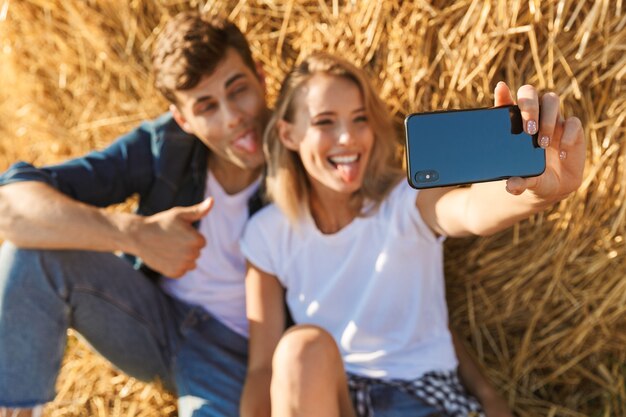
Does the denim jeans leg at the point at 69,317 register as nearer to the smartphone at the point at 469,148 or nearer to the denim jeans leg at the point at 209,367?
the denim jeans leg at the point at 209,367

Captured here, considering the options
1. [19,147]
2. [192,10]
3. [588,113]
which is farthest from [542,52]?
[19,147]

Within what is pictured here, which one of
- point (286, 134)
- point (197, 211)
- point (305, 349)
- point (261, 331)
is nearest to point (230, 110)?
point (286, 134)

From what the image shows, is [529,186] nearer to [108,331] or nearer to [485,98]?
[485,98]

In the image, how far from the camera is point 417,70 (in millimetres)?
1816

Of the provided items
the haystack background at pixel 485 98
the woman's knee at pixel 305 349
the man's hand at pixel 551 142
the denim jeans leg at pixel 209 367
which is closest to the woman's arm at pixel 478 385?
the haystack background at pixel 485 98

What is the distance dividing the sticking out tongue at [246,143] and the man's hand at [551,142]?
740 millimetres

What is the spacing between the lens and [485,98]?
1.77m

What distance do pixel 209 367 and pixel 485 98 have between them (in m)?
0.84

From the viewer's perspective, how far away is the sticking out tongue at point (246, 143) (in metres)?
1.85

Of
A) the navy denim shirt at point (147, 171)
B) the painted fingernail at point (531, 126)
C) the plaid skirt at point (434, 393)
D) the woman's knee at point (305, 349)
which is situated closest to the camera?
the painted fingernail at point (531, 126)

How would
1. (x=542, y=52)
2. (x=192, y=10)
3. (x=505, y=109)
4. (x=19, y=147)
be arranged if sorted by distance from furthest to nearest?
(x=19, y=147)
(x=192, y=10)
(x=542, y=52)
(x=505, y=109)

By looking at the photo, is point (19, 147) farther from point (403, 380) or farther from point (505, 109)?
point (505, 109)

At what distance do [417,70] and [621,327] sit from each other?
2.35 feet

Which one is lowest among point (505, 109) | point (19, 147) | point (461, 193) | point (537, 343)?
point (537, 343)
